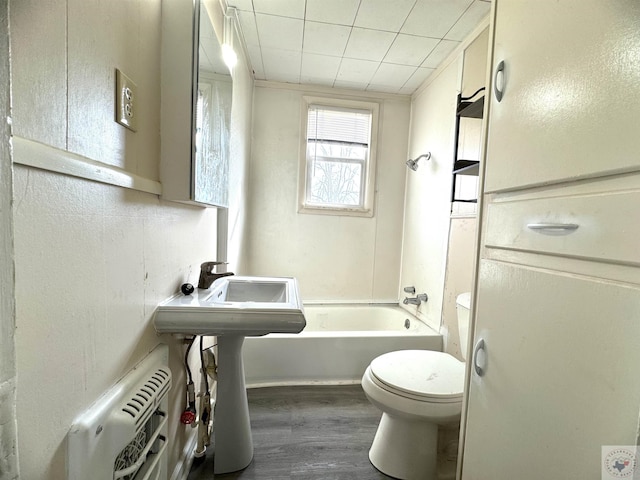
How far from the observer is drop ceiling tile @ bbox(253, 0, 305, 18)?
165cm

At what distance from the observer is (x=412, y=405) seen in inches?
45.1

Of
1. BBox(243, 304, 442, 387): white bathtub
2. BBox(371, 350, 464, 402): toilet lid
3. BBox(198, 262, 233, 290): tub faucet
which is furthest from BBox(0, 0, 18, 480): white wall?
BBox(243, 304, 442, 387): white bathtub

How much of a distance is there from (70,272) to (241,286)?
0.98 meters

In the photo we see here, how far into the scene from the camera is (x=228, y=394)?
1263mm

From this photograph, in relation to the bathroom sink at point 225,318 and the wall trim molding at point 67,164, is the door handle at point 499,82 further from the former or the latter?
the wall trim molding at point 67,164

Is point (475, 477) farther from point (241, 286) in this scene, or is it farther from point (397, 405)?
point (241, 286)

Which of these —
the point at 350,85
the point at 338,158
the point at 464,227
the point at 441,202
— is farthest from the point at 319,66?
the point at 464,227

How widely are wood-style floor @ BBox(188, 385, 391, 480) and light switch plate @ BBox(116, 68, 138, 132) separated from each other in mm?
1409

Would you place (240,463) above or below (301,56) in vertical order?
below

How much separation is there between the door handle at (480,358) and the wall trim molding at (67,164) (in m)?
1.11

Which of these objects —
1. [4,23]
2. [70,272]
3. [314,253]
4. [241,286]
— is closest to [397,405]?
[241,286]

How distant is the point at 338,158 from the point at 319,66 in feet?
2.53

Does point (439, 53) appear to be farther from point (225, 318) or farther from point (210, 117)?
point (225, 318)

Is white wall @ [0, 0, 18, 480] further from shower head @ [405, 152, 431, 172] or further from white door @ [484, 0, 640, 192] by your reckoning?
shower head @ [405, 152, 431, 172]
